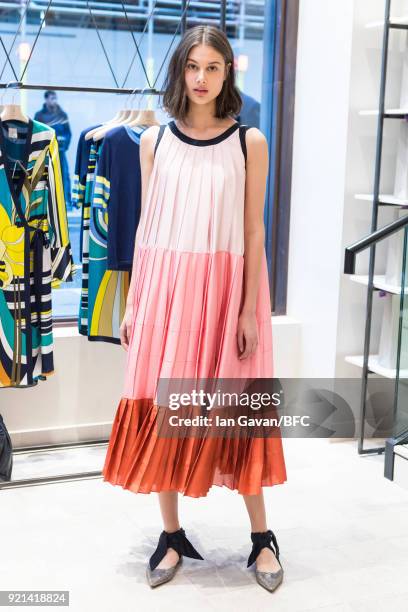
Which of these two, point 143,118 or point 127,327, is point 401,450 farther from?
point 143,118

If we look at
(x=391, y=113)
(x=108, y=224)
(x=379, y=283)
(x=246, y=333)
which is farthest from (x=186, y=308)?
(x=391, y=113)

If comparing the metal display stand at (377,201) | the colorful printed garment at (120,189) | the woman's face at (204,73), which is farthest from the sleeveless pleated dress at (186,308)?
the metal display stand at (377,201)

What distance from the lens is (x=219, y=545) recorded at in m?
2.81

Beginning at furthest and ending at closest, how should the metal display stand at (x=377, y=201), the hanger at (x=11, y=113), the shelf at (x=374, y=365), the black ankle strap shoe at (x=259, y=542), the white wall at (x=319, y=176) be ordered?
the white wall at (x=319, y=176) → the shelf at (x=374, y=365) → the metal display stand at (x=377, y=201) → the hanger at (x=11, y=113) → the black ankle strap shoe at (x=259, y=542)

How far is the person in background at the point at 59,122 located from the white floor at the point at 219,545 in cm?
133

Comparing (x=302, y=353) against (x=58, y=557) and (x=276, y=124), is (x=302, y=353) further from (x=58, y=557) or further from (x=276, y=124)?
(x=58, y=557)

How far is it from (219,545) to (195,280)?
3.04 feet

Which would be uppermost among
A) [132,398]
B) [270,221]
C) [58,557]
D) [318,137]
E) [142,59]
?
[142,59]

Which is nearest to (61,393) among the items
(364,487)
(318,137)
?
(364,487)

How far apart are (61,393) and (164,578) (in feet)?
4.33

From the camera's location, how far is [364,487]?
337 cm

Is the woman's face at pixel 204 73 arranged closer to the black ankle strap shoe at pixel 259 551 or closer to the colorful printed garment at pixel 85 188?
the colorful printed garment at pixel 85 188

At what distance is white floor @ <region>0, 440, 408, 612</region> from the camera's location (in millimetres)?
2475

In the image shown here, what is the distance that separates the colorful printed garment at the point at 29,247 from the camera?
10.6 ft
